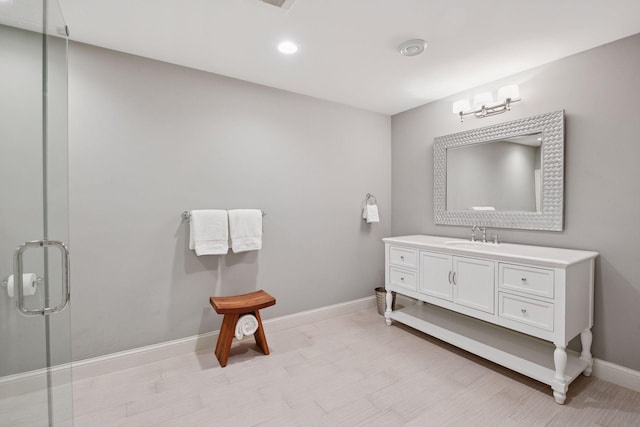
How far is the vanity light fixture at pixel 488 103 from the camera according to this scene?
241cm

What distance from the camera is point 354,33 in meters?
1.93

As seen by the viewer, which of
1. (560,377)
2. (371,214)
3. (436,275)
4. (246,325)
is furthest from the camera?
(371,214)

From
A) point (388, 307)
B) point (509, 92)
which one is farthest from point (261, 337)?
point (509, 92)

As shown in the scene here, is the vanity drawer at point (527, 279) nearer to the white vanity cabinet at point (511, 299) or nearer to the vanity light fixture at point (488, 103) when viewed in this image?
the white vanity cabinet at point (511, 299)

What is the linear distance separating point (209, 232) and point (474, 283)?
79.0 inches

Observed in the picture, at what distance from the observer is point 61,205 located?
138cm

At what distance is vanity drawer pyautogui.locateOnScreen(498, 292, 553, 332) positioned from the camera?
185cm

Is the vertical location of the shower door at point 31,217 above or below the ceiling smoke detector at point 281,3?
below

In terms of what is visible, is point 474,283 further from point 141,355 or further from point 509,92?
point 141,355

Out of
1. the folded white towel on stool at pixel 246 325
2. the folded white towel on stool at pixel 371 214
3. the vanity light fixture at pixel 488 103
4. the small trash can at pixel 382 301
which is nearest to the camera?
the folded white towel on stool at pixel 246 325

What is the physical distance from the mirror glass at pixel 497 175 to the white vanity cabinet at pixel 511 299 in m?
0.38

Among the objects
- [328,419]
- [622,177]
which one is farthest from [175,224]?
[622,177]

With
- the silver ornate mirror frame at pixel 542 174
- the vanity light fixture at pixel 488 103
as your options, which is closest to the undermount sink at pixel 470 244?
the silver ornate mirror frame at pixel 542 174

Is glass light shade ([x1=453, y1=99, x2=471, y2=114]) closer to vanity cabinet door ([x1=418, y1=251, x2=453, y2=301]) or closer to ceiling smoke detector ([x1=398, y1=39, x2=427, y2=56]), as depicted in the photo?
ceiling smoke detector ([x1=398, y1=39, x2=427, y2=56])
